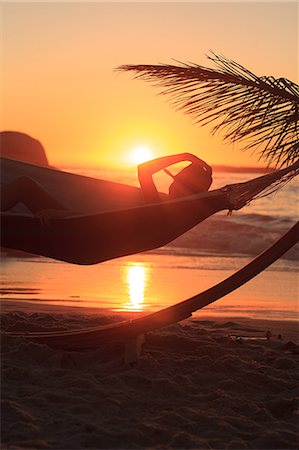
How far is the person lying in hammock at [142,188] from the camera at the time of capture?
18.0ft

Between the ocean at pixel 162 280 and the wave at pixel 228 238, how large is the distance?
0.08 ft

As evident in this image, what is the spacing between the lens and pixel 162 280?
34.1ft

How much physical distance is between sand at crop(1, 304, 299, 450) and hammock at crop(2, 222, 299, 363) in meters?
0.09

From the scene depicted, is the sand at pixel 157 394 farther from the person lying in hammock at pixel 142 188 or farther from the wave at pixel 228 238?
the wave at pixel 228 238

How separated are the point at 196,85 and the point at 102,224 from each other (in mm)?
1086

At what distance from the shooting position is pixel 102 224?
5.37 m

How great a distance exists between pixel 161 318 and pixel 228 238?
37.4 ft

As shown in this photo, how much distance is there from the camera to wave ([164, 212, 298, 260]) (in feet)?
49.1

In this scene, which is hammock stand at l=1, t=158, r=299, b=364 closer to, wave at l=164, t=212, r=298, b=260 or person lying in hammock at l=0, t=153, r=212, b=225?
person lying in hammock at l=0, t=153, r=212, b=225

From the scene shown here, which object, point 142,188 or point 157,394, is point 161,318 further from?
point 142,188

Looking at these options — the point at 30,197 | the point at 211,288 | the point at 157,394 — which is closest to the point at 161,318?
the point at 211,288

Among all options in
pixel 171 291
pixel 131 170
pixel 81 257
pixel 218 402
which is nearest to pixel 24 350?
pixel 81 257

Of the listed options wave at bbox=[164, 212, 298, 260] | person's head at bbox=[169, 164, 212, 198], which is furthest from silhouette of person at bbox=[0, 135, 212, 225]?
wave at bbox=[164, 212, 298, 260]

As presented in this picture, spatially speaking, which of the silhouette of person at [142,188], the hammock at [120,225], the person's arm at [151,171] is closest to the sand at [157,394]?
the hammock at [120,225]
